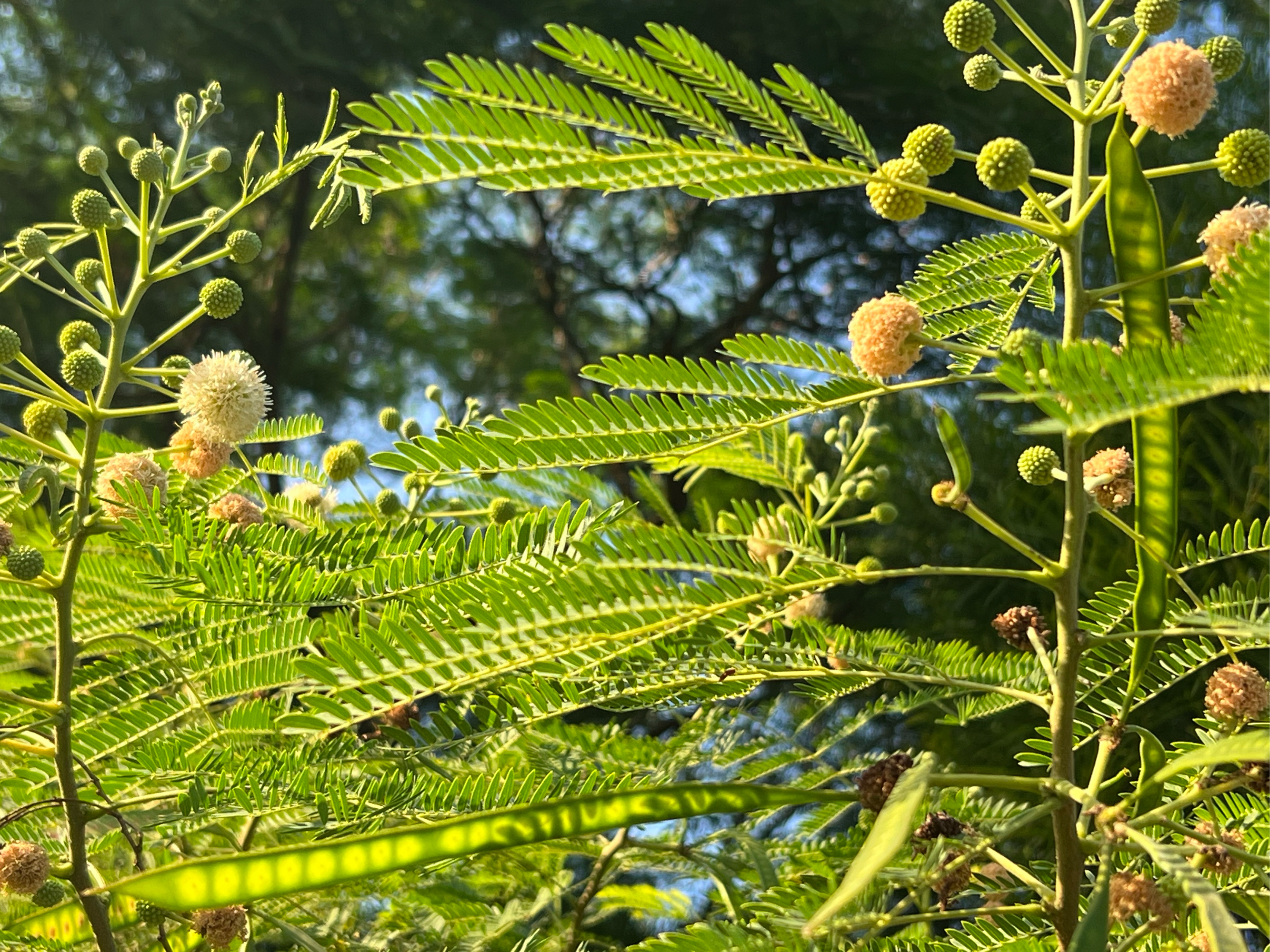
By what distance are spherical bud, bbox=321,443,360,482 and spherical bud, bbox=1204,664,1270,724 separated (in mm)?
739

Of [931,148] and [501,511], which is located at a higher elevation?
[931,148]

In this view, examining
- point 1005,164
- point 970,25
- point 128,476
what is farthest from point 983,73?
point 128,476

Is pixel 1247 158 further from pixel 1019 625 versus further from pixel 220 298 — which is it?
pixel 220 298

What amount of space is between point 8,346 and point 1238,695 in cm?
76

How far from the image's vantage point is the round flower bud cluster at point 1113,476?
2.07 feet

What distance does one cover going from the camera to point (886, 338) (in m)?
0.55

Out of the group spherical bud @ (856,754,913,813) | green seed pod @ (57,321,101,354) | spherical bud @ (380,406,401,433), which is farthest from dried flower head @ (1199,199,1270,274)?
spherical bud @ (380,406,401,433)

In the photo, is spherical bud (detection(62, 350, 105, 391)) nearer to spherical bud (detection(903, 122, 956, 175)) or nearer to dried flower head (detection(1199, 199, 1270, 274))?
spherical bud (detection(903, 122, 956, 175))

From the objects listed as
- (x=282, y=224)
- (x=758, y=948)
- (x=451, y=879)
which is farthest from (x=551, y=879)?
(x=282, y=224)

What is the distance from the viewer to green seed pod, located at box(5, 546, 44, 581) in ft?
2.13

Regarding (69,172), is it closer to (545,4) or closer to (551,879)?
(545,4)

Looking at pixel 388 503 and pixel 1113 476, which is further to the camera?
pixel 388 503

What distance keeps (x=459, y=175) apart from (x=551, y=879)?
2.62 ft

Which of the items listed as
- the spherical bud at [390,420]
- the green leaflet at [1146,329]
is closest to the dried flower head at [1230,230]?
the green leaflet at [1146,329]
